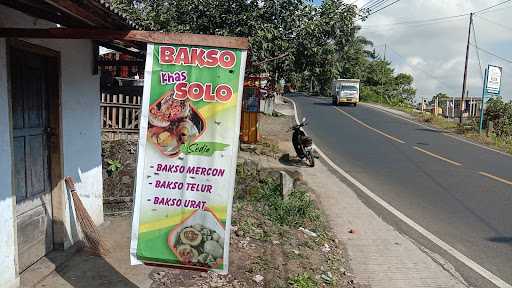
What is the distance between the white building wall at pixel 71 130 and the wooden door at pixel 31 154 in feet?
0.75

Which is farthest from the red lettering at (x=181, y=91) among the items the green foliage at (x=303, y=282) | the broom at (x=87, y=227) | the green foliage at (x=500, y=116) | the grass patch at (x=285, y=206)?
the green foliage at (x=500, y=116)

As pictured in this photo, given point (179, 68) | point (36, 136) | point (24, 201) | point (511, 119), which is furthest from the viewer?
point (511, 119)

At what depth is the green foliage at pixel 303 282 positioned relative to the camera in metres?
4.95

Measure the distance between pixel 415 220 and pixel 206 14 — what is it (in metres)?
6.49

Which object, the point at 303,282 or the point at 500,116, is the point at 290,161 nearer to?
the point at 303,282

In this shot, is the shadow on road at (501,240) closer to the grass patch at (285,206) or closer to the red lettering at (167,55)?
the grass patch at (285,206)

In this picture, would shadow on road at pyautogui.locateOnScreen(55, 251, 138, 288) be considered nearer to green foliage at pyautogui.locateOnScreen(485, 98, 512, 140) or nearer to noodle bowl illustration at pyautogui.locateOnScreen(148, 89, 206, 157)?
noodle bowl illustration at pyautogui.locateOnScreen(148, 89, 206, 157)

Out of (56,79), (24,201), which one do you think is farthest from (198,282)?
(56,79)

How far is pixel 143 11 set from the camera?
11273 mm

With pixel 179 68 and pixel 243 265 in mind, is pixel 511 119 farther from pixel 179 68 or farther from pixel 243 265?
pixel 179 68

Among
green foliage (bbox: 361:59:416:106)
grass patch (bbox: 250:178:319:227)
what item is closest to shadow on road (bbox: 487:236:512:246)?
grass patch (bbox: 250:178:319:227)

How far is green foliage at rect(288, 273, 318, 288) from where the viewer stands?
4.95 meters

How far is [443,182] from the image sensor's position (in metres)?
10.8

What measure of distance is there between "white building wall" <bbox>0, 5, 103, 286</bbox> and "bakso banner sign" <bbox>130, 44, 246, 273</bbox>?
1366 millimetres
